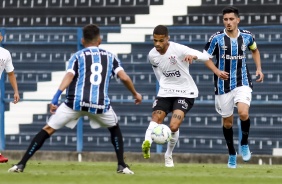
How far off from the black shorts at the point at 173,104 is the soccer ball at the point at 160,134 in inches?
16.2

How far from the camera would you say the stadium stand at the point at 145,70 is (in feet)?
64.6

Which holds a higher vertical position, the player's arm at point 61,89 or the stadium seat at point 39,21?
the stadium seat at point 39,21

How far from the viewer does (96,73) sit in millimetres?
12039

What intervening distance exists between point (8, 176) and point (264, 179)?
2.80m

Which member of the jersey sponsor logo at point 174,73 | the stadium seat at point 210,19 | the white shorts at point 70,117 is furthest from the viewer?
the stadium seat at point 210,19

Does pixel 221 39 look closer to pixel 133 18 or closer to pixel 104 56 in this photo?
pixel 104 56

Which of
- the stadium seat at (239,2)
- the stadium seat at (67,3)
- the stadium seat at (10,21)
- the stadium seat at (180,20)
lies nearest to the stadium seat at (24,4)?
the stadium seat at (10,21)

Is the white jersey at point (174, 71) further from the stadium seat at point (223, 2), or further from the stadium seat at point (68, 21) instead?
the stadium seat at point (68, 21)

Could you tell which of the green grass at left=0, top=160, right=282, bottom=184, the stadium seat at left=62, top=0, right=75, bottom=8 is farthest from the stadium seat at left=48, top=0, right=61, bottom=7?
the green grass at left=0, top=160, right=282, bottom=184

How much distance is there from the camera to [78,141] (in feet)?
67.3

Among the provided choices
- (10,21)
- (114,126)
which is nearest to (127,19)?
(10,21)

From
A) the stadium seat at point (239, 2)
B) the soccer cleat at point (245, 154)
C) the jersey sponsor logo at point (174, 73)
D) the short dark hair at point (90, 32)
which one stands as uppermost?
the stadium seat at point (239, 2)

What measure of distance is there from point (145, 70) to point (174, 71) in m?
5.46

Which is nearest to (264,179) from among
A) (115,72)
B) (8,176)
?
(115,72)
